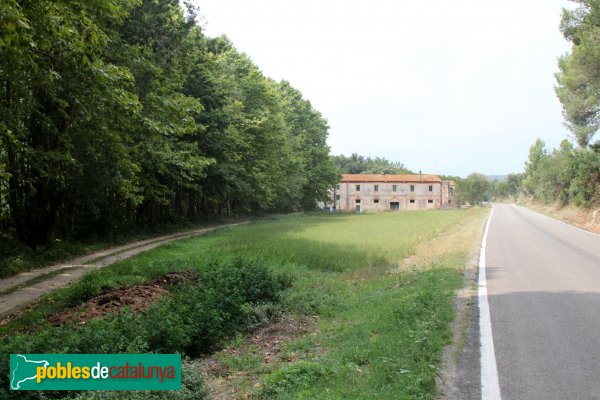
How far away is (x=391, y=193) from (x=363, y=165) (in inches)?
1775

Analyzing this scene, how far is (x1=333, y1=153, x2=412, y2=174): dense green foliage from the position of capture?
140 m

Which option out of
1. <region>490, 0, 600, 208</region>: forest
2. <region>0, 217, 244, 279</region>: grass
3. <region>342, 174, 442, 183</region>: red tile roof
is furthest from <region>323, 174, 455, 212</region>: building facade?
<region>0, 217, 244, 279</region>: grass

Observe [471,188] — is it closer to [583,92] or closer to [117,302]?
[583,92]

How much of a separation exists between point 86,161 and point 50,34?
31.1ft

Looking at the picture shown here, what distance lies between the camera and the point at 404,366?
550cm

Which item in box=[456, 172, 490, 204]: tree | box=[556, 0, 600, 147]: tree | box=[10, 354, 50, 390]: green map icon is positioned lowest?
box=[10, 354, 50, 390]: green map icon

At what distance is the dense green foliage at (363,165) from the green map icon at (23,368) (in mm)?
131456

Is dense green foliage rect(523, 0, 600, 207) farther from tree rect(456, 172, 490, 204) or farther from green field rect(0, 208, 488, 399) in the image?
tree rect(456, 172, 490, 204)

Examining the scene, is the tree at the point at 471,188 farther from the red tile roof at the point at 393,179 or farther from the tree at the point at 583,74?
the tree at the point at 583,74

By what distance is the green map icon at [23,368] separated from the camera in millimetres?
5160

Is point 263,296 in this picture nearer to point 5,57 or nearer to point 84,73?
point 84,73

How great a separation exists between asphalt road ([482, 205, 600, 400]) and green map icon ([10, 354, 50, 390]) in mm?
5460

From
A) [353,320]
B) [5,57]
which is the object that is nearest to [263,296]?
[353,320]

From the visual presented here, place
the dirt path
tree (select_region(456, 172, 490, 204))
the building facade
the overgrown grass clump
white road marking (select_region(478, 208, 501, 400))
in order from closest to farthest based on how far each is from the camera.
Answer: white road marking (select_region(478, 208, 501, 400))
the overgrown grass clump
the dirt path
the building facade
tree (select_region(456, 172, 490, 204))
